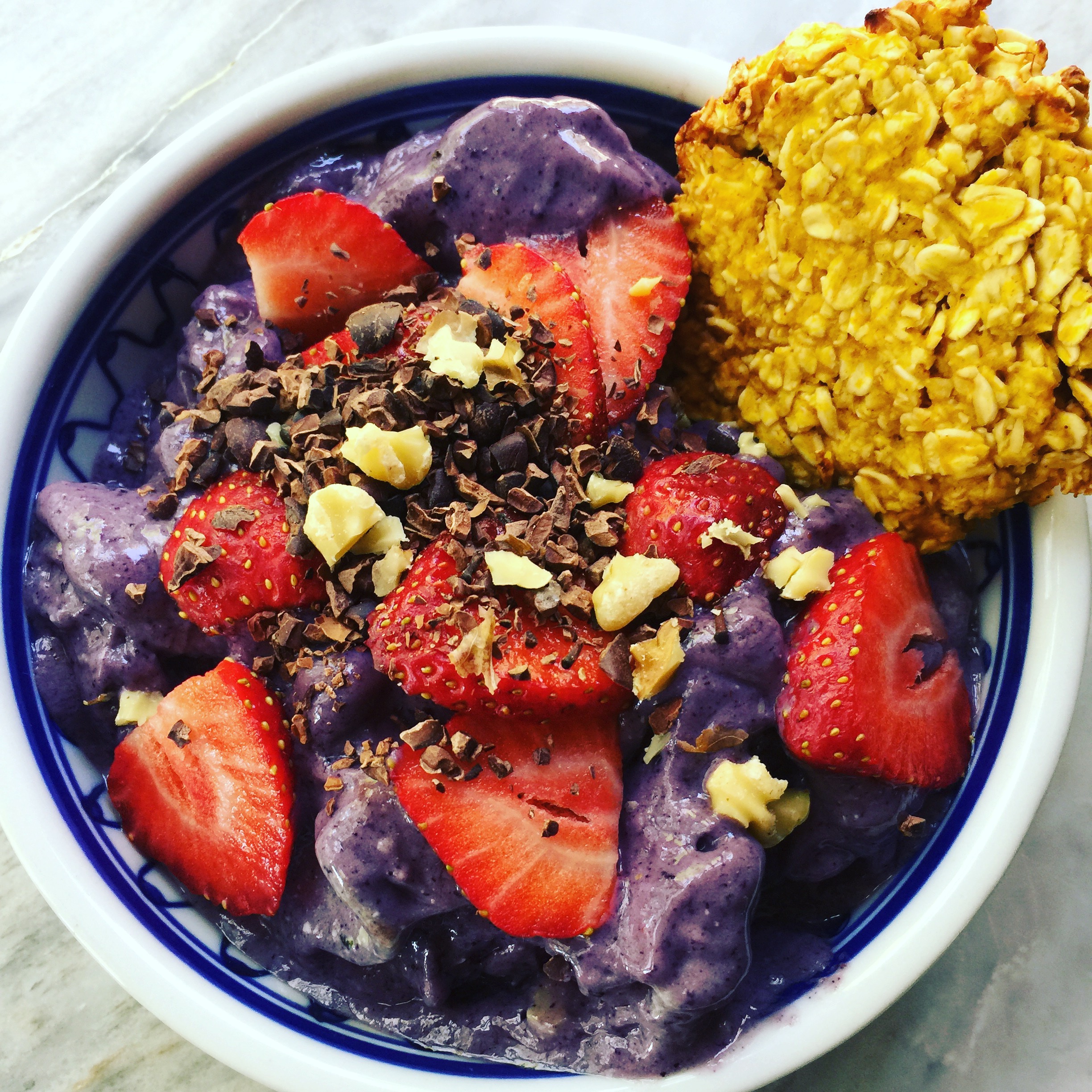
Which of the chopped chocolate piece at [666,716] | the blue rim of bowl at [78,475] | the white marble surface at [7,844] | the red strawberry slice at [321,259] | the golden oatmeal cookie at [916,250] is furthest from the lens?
the white marble surface at [7,844]

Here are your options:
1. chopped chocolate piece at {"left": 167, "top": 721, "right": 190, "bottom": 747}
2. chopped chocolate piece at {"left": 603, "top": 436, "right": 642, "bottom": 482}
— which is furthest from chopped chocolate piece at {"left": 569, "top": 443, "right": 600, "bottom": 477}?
chopped chocolate piece at {"left": 167, "top": 721, "right": 190, "bottom": 747}

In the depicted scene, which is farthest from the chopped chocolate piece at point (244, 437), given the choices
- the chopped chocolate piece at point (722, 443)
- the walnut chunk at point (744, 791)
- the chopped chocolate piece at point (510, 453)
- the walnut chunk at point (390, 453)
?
the walnut chunk at point (744, 791)

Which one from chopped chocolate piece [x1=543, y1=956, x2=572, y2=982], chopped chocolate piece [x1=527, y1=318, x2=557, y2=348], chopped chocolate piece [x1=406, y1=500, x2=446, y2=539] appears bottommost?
chopped chocolate piece [x1=543, y1=956, x2=572, y2=982]

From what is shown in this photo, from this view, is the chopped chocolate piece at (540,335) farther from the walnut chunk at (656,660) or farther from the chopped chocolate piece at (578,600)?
the walnut chunk at (656,660)

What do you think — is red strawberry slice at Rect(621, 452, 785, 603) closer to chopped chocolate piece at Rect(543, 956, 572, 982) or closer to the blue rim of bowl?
the blue rim of bowl

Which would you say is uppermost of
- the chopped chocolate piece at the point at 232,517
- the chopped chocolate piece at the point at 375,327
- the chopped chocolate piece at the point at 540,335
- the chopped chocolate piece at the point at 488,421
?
the chopped chocolate piece at the point at 375,327

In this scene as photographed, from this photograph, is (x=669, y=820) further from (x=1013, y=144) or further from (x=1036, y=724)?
(x=1013, y=144)
